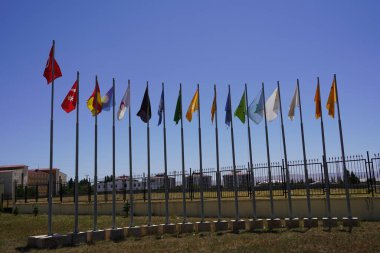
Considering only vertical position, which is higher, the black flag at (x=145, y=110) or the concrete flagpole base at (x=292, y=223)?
the black flag at (x=145, y=110)

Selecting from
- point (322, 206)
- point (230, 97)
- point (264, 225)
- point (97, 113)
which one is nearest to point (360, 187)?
point (322, 206)

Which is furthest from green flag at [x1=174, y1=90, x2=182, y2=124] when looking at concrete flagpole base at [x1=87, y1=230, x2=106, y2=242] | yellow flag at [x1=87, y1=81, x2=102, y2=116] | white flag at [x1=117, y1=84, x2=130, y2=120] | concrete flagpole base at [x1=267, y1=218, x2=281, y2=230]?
concrete flagpole base at [x1=87, y1=230, x2=106, y2=242]

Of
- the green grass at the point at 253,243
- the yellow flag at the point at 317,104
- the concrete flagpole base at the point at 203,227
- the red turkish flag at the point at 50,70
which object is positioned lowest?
the green grass at the point at 253,243

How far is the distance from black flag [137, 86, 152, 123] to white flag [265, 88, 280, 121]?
502cm

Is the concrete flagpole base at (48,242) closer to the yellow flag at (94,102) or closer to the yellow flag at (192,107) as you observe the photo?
the yellow flag at (94,102)

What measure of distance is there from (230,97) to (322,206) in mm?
6362

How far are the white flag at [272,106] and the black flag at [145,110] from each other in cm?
502

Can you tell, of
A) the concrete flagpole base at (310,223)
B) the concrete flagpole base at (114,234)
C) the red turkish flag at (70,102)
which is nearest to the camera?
the concrete flagpole base at (114,234)

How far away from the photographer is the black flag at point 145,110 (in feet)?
56.1

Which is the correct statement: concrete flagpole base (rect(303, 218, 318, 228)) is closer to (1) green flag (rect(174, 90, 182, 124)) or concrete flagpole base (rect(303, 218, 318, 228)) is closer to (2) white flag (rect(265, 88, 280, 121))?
(2) white flag (rect(265, 88, 280, 121))

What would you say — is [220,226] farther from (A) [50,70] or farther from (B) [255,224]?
(A) [50,70]

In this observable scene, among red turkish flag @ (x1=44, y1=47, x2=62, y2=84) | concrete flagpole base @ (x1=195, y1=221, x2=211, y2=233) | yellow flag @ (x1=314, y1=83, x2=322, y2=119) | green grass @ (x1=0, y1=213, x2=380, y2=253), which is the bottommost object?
green grass @ (x1=0, y1=213, x2=380, y2=253)

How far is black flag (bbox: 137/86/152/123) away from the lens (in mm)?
17094

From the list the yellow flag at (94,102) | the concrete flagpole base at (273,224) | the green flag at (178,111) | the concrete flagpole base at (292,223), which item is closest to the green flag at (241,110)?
the green flag at (178,111)
